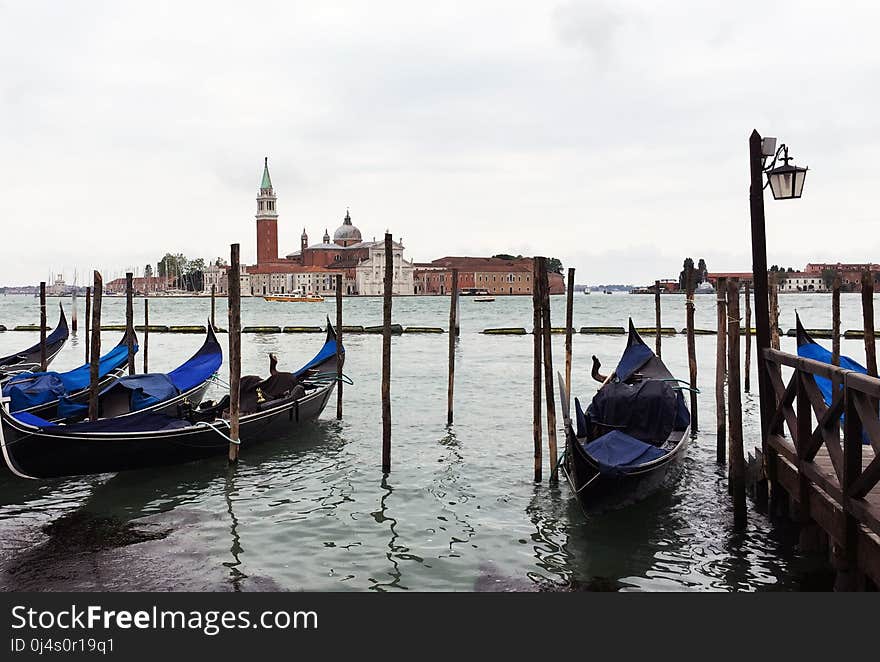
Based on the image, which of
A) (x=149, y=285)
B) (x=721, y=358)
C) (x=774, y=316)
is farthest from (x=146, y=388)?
(x=149, y=285)

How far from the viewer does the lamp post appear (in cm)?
430

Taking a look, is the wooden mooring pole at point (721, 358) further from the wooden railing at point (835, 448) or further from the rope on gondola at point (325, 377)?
the rope on gondola at point (325, 377)

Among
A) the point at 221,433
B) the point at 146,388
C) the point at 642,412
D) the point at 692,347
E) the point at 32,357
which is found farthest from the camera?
the point at 32,357

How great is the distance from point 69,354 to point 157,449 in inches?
560

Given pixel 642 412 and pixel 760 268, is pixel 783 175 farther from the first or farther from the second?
pixel 642 412

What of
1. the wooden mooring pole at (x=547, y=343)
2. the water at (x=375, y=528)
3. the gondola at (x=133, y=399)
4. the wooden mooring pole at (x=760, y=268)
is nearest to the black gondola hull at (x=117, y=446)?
the water at (x=375, y=528)

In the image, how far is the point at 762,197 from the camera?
4398 millimetres

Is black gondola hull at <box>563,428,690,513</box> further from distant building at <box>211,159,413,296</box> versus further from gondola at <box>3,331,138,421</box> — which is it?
distant building at <box>211,159,413,296</box>

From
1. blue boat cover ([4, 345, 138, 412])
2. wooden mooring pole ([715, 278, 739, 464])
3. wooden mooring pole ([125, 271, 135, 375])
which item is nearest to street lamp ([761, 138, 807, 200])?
wooden mooring pole ([715, 278, 739, 464])

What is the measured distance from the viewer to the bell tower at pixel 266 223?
8050 cm

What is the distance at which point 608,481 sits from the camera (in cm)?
467

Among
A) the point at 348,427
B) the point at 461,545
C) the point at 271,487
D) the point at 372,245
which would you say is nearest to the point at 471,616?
the point at 461,545

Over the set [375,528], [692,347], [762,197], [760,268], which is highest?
[762,197]

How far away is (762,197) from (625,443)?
1751 millimetres
